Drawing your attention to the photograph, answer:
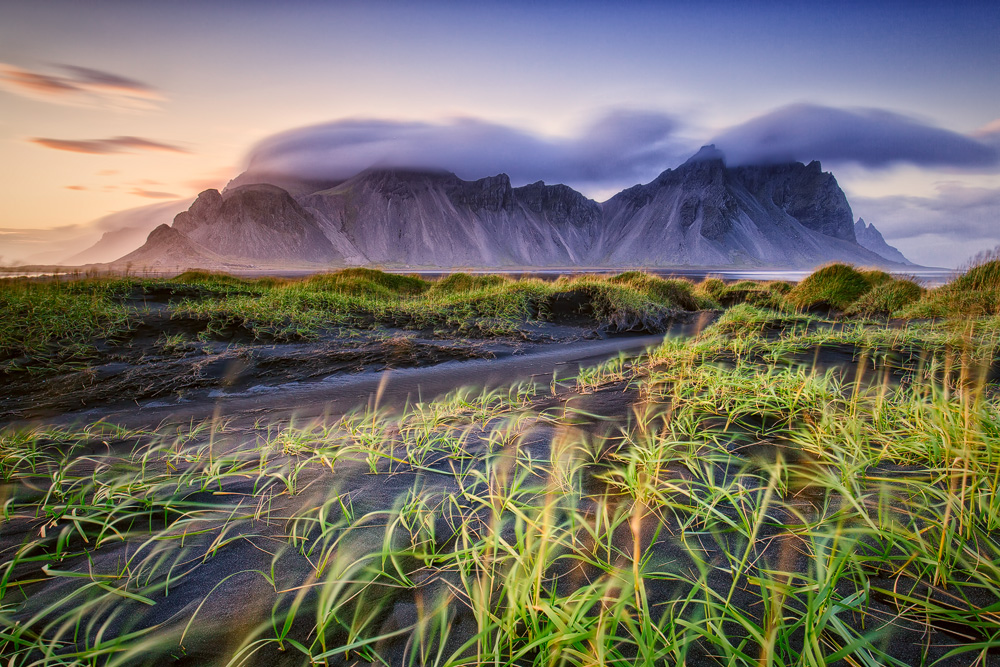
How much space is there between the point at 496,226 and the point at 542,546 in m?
132

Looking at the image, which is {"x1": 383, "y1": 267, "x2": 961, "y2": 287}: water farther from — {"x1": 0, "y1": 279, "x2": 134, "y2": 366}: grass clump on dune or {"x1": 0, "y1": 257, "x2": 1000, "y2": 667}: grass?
{"x1": 0, "y1": 257, "x2": 1000, "y2": 667}: grass

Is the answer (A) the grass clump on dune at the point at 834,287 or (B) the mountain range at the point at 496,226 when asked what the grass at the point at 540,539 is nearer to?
(A) the grass clump on dune at the point at 834,287

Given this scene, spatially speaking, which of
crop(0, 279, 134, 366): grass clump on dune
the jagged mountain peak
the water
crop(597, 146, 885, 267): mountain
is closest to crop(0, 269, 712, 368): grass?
crop(0, 279, 134, 366): grass clump on dune

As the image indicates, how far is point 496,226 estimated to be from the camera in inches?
5059

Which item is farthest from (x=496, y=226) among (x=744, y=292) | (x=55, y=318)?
(x=55, y=318)

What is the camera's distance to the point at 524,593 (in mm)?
1034

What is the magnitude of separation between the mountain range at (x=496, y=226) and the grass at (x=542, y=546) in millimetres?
106888

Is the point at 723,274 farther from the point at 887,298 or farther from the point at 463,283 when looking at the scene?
the point at 463,283

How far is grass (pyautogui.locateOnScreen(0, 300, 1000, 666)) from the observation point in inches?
38.7

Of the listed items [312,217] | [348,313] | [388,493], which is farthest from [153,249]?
[388,493]

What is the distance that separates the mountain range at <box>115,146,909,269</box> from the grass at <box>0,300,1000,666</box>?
107 m

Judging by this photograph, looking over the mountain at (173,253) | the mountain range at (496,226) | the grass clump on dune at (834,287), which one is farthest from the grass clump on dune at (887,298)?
the mountain at (173,253)

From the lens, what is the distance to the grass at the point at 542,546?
98 centimetres

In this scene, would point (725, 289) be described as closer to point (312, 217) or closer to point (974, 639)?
point (974, 639)
